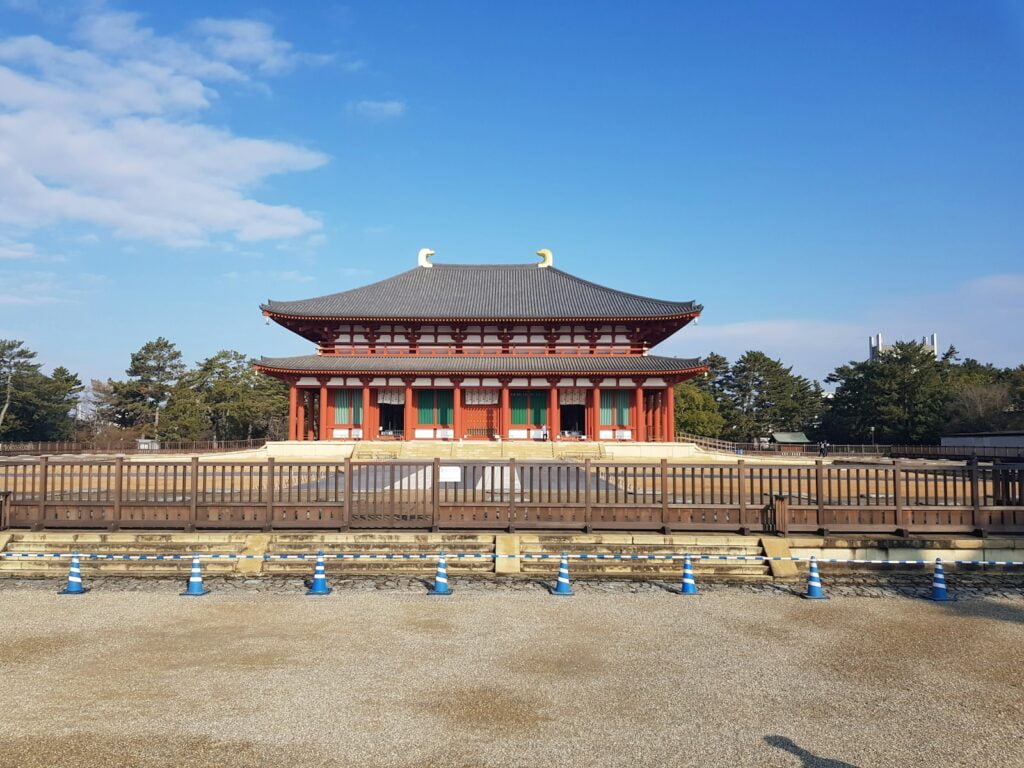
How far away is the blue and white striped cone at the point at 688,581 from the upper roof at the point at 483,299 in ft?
89.1

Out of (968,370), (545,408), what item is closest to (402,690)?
(545,408)

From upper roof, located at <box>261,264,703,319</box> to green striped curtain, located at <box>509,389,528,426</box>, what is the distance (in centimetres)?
470

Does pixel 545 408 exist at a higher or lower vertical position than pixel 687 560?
higher

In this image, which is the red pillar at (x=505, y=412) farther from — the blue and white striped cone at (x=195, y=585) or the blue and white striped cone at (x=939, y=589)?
the blue and white striped cone at (x=939, y=589)

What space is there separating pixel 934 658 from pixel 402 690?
6.05 meters

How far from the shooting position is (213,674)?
6391 millimetres

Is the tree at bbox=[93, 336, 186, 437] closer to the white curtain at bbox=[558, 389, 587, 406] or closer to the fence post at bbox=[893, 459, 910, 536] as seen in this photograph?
the white curtain at bbox=[558, 389, 587, 406]

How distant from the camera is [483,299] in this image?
40688 mm

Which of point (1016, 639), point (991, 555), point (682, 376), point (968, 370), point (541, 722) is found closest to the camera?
point (541, 722)

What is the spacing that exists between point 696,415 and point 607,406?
27.0 metres

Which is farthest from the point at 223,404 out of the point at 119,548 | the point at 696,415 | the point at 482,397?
the point at 119,548

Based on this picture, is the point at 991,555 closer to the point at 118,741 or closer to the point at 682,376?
the point at 118,741

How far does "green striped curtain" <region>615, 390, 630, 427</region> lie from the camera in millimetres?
36656

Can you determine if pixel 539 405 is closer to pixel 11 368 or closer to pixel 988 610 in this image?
pixel 988 610
